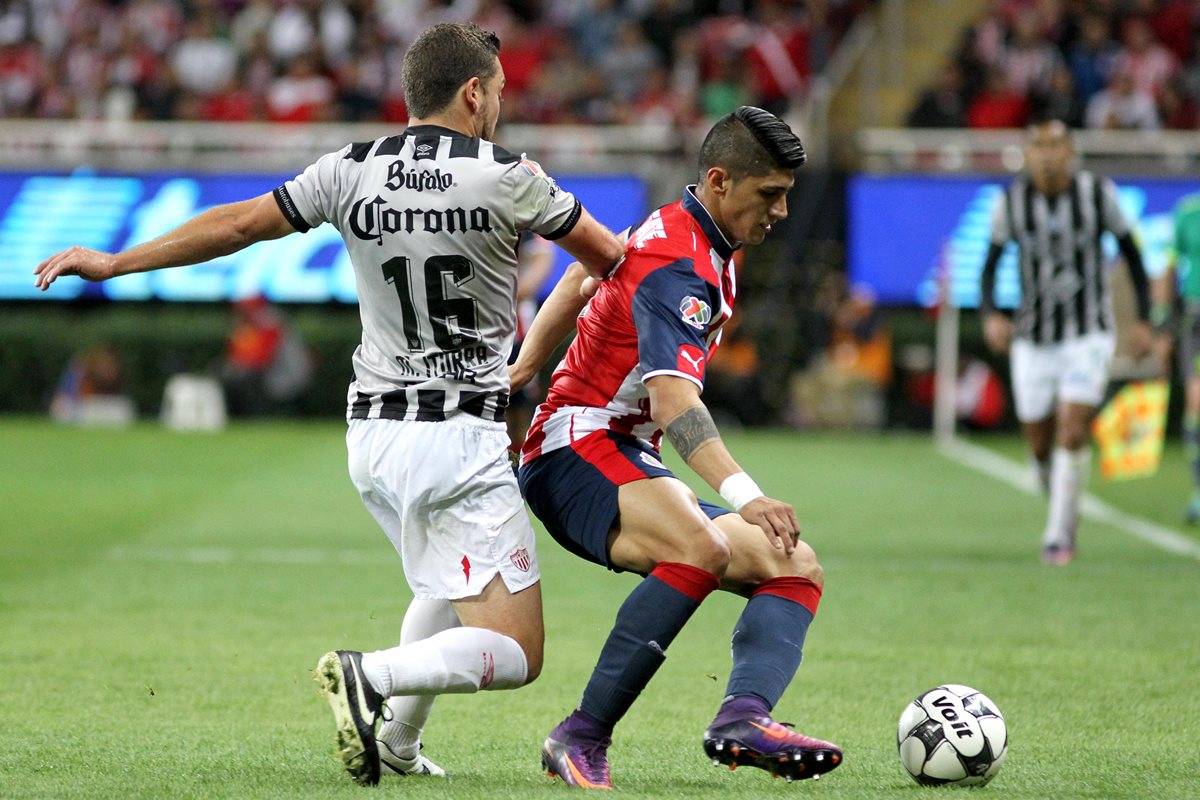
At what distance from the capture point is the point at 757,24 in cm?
2328

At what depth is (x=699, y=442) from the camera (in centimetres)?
439

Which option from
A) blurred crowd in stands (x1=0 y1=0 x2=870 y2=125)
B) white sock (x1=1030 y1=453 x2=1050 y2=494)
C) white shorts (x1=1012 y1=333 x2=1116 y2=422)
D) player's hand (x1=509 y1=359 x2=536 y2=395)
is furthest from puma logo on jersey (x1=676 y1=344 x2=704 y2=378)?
blurred crowd in stands (x1=0 y1=0 x2=870 y2=125)

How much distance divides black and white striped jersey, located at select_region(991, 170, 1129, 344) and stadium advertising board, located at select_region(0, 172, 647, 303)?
11.3 metres

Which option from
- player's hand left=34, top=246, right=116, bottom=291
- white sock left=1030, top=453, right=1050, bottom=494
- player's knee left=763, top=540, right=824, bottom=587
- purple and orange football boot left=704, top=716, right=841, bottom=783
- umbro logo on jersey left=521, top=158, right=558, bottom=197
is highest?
umbro logo on jersey left=521, top=158, right=558, bottom=197

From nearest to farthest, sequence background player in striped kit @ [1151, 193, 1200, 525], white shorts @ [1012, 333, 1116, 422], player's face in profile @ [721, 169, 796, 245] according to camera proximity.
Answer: player's face in profile @ [721, 169, 796, 245]
white shorts @ [1012, 333, 1116, 422]
background player in striped kit @ [1151, 193, 1200, 525]

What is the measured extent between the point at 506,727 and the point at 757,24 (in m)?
18.9

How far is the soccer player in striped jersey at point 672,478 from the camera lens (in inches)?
173

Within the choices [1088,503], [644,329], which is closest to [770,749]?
[644,329]

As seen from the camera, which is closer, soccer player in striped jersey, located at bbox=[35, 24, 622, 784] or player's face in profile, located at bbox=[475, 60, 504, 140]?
soccer player in striped jersey, located at bbox=[35, 24, 622, 784]

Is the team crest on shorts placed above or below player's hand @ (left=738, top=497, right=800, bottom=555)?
below

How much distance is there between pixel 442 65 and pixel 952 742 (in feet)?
7.41

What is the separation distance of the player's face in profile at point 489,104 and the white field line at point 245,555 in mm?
5491

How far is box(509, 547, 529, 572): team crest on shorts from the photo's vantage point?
4547 millimetres

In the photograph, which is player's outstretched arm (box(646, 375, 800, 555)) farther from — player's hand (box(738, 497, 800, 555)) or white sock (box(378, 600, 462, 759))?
white sock (box(378, 600, 462, 759))
